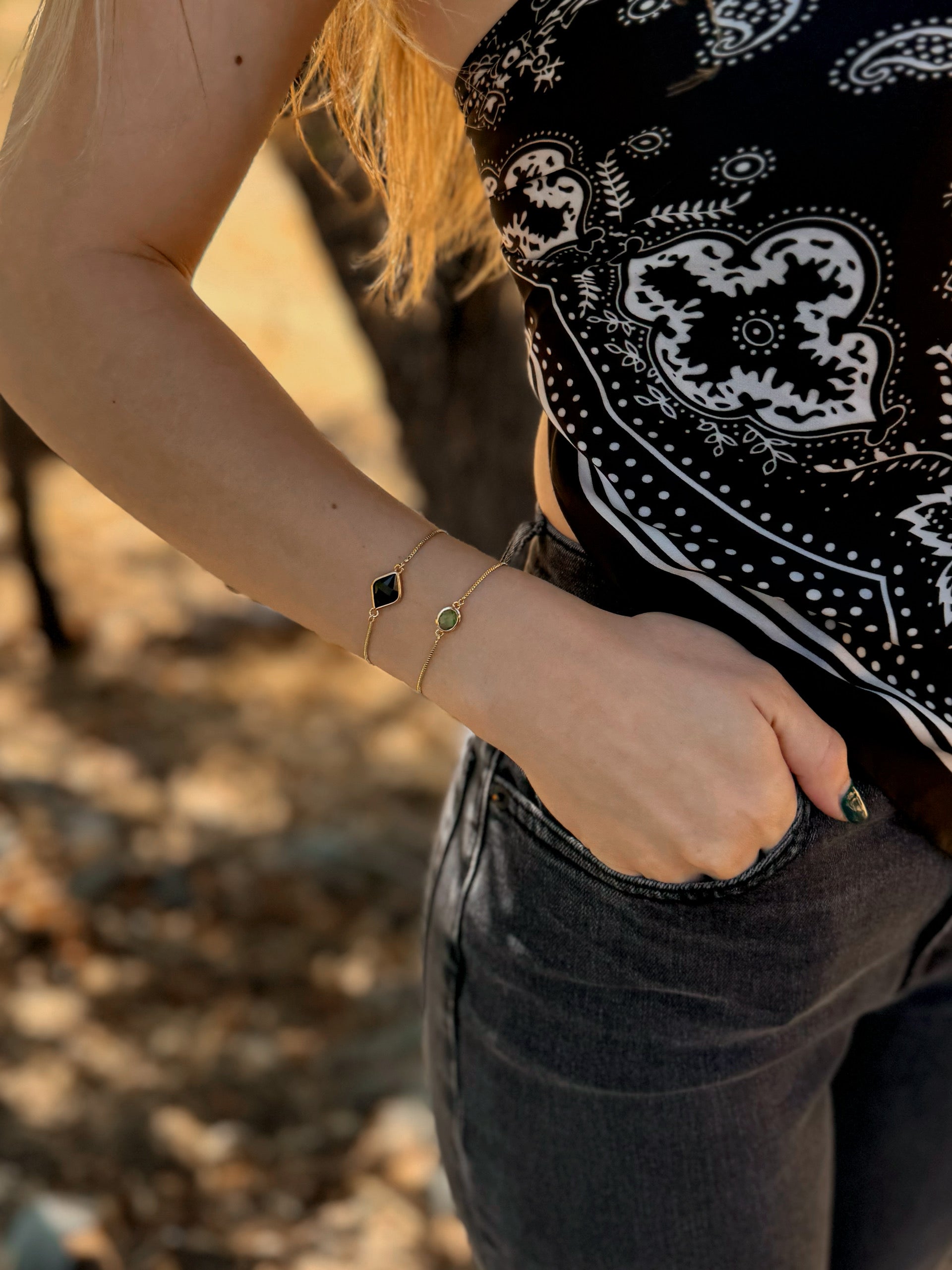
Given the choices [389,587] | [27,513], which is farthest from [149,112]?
[27,513]

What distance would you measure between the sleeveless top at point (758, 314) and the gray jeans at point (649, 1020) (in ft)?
0.33

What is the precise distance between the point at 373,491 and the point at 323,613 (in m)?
0.10

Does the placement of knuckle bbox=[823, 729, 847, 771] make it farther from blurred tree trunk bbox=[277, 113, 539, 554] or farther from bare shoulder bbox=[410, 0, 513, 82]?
blurred tree trunk bbox=[277, 113, 539, 554]

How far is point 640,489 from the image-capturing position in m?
0.79

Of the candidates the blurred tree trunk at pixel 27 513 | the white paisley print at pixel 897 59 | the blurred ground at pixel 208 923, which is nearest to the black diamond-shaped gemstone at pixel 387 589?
the white paisley print at pixel 897 59

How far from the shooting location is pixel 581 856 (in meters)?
0.82

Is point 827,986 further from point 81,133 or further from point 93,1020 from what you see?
point 93,1020

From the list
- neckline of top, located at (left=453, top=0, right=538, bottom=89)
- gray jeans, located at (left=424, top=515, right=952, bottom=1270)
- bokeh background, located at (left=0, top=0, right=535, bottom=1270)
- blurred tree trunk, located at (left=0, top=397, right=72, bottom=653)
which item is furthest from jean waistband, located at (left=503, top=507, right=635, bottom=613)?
blurred tree trunk, located at (left=0, top=397, right=72, bottom=653)

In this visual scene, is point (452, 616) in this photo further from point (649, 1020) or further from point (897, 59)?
point (897, 59)

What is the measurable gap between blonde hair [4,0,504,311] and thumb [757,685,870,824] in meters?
0.55

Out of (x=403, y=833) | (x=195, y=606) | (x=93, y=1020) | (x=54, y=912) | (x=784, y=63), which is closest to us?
(x=784, y=63)

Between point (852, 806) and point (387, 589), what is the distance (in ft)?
1.22

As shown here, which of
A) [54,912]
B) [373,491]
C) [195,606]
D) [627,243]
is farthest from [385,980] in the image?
[627,243]

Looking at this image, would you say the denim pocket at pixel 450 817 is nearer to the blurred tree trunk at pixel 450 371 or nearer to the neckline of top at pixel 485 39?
the neckline of top at pixel 485 39
